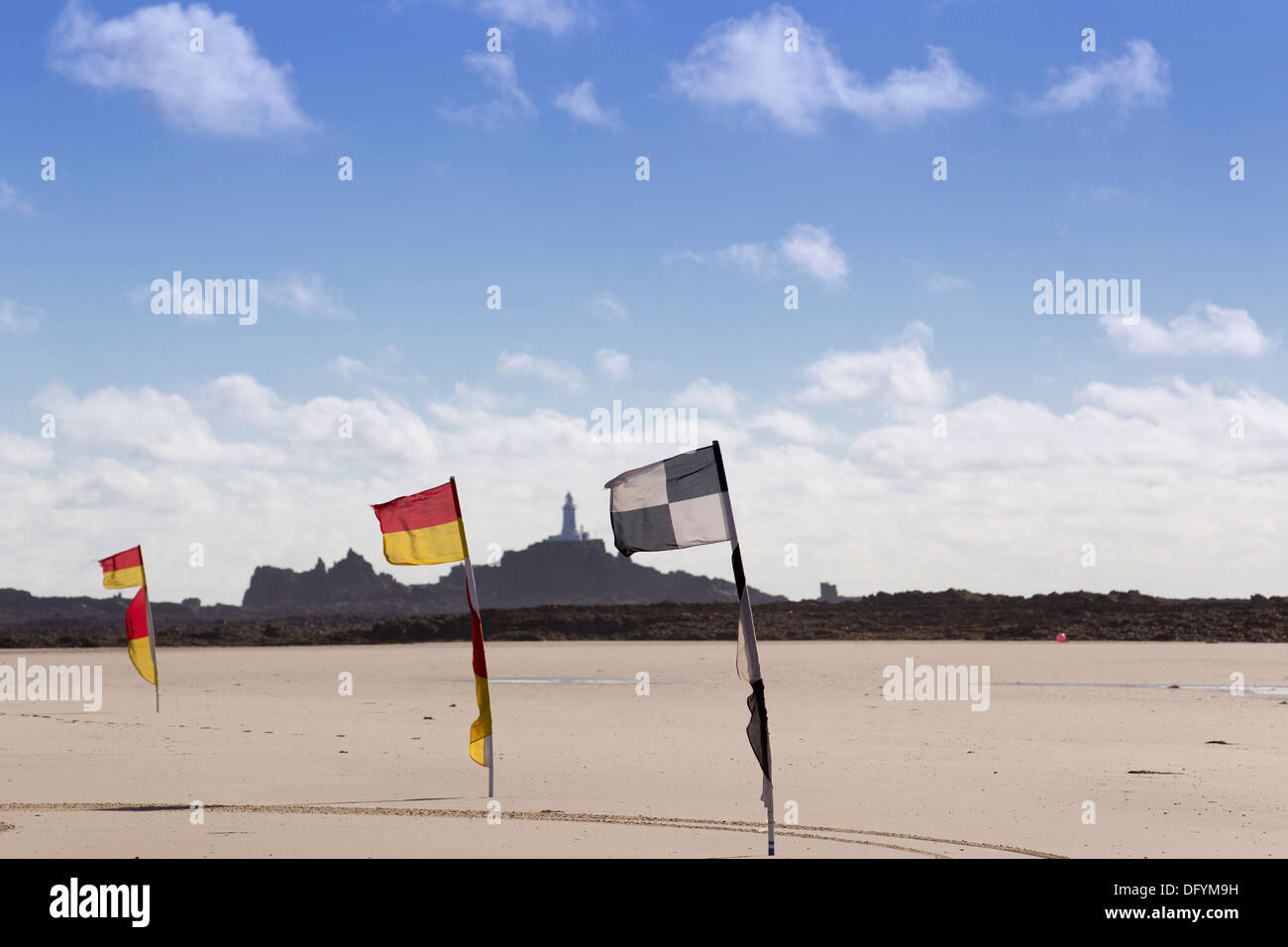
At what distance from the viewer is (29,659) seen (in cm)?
5094

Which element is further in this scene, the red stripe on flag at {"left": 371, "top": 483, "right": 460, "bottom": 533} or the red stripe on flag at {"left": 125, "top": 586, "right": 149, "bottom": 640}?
the red stripe on flag at {"left": 125, "top": 586, "right": 149, "bottom": 640}

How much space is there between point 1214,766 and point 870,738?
5118 mm

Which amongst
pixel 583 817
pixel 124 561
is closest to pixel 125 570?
pixel 124 561

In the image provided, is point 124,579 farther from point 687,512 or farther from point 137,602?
point 687,512

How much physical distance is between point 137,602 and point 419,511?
1160 centimetres

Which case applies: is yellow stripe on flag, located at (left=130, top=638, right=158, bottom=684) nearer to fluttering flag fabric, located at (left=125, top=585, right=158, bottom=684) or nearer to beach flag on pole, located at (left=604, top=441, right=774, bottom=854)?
fluttering flag fabric, located at (left=125, top=585, right=158, bottom=684)

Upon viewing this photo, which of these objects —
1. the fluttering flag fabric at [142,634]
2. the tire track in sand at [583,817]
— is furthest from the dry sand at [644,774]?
the fluttering flag fabric at [142,634]

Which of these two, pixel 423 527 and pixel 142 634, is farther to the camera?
pixel 142 634

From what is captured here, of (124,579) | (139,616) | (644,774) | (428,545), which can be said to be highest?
(428,545)

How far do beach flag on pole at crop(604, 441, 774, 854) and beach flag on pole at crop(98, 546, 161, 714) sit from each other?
48.5 feet

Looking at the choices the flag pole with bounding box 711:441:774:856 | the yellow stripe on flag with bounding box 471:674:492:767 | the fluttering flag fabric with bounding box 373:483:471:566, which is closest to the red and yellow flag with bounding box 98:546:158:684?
the fluttering flag fabric with bounding box 373:483:471:566

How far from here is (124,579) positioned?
22.2 meters

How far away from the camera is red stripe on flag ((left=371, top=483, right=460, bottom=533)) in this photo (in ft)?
42.7
